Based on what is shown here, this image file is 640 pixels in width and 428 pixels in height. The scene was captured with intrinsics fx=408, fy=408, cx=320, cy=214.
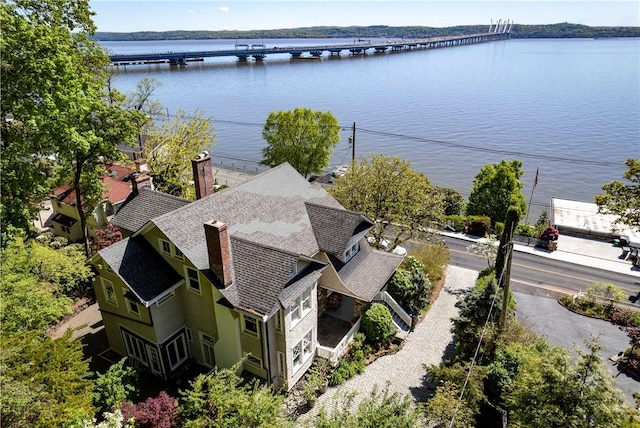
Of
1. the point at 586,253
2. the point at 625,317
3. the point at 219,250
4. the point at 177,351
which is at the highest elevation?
the point at 219,250

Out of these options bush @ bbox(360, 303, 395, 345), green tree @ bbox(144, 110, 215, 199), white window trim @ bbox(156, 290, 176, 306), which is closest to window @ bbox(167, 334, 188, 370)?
white window trim @ bbox(156, 290, 176, 306)

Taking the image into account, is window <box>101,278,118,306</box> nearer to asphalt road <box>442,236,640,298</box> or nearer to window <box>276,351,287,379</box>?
window <box>276,351,287,379</box>

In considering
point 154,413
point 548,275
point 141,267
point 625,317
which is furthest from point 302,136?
point 154,413

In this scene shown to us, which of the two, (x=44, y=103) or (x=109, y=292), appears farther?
(x=109, y=292)

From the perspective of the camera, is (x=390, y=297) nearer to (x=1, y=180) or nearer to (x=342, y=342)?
(x=342, y=342)

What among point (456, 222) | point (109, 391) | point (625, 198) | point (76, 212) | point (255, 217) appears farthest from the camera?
point (456, 222)

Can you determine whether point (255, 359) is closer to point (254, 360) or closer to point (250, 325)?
point (254, 360)

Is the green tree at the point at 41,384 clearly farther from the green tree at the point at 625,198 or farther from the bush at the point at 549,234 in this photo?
the bush at the point at 549,234

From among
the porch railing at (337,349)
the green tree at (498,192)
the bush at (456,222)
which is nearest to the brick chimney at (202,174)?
the porch railing at (337,349)
